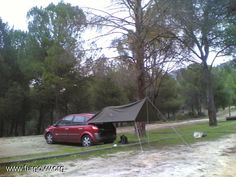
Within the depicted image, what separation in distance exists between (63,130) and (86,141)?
5.90ft

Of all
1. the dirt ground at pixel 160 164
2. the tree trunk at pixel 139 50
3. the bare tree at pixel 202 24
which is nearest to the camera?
the dirt ground at pixel 160 164

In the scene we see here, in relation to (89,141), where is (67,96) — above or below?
above

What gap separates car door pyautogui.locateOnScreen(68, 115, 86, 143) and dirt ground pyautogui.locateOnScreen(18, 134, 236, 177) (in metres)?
4.04

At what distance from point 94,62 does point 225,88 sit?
48189 mm

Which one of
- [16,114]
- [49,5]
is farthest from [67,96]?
[49,5]

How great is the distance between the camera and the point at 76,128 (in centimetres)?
1856

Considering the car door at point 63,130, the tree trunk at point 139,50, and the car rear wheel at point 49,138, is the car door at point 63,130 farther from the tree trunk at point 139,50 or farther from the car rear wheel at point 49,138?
the tree trunk at point 139,50

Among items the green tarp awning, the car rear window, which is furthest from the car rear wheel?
the green tarp awning

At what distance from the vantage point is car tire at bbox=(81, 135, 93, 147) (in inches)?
707

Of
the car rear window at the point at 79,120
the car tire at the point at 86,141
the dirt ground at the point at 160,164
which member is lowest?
the dirt ground at the point at 160,164

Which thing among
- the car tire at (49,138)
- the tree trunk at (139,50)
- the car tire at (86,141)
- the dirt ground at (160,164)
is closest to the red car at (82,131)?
the car tire at (86,141)

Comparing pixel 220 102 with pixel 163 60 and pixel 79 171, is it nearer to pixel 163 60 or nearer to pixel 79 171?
pixel 163 60

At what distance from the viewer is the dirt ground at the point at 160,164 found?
402 inches

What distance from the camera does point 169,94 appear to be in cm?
6331
